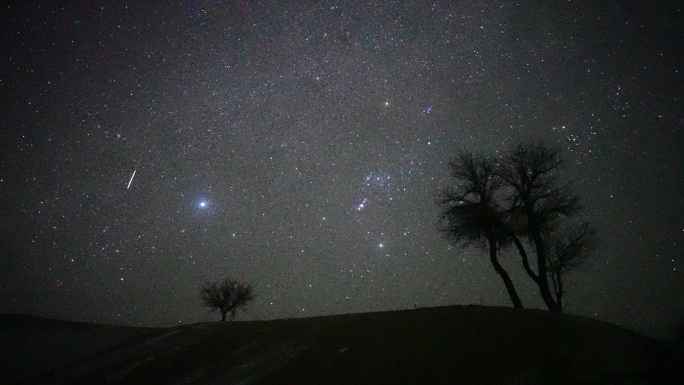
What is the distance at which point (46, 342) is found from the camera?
786 inches

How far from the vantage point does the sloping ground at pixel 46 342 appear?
50.9 feet

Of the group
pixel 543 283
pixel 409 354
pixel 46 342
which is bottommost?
pixel 46 342

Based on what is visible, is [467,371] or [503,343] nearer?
[467,371]

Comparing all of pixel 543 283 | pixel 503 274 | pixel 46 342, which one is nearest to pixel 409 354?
pixel 503 274

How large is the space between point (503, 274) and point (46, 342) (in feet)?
86.3

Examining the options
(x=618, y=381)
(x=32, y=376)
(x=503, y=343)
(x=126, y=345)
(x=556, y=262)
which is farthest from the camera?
(x=556, y=262)

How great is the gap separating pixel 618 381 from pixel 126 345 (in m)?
18.5

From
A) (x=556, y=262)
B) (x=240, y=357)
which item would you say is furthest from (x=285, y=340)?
(x=556, y=262)

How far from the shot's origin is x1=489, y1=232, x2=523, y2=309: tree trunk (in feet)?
52.3

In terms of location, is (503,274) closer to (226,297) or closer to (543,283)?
(543,283)

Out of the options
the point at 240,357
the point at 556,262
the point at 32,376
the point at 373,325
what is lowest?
the point at 32,376

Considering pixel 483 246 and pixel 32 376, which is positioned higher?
pixel 483 246

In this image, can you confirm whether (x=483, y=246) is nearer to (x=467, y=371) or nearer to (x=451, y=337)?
(x=451, y=337)

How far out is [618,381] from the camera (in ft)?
18.6
